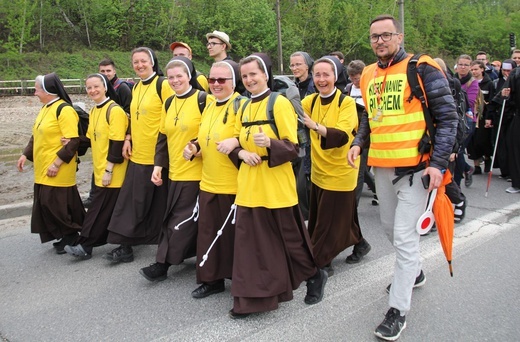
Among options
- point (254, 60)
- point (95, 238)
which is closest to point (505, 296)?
point (254, 60)

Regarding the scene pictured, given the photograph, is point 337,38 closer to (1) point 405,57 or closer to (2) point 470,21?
(2) point 470,21

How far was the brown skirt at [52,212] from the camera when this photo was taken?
195 inches

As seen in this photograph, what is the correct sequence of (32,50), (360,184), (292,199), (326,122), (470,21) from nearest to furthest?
(292,199), (326,122), (360,184), (32,50), (470,21)

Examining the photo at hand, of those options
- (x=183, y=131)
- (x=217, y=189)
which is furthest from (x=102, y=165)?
(x=217, y=189)

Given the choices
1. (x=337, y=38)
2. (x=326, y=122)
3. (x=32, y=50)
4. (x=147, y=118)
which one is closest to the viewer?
(x=326, y=122)

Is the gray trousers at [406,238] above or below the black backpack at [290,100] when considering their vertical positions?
below

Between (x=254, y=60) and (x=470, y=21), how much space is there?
65003mm

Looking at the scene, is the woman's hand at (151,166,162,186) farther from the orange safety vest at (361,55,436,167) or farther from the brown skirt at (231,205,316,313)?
the orange safety vest at (361,55,436,167)

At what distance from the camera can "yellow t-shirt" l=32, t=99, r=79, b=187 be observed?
4.92 meters

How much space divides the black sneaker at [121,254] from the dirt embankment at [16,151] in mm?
3041

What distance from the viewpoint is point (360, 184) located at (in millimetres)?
5508

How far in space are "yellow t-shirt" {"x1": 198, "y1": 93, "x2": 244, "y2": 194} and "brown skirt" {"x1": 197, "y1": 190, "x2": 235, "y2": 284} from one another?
9cm

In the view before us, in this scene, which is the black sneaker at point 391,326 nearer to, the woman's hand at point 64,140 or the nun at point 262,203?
the nun at point 262,203

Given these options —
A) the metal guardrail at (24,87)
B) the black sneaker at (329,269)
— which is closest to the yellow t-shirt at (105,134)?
the black sneaker at (329,269)
